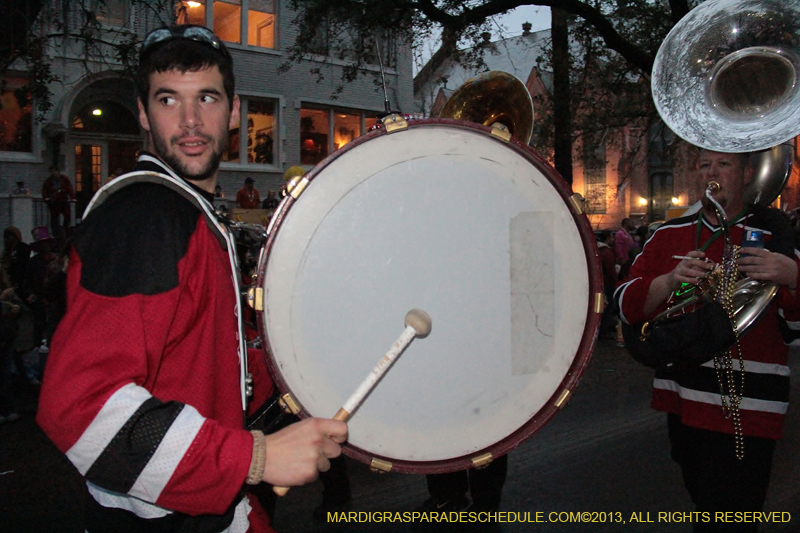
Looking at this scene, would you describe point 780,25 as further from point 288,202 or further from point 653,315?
point 288,202

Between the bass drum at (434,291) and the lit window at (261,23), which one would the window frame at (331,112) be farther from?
the bass drum at (434,291)

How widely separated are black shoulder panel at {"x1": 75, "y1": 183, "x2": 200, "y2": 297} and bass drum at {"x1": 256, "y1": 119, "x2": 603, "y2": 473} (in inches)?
10.6

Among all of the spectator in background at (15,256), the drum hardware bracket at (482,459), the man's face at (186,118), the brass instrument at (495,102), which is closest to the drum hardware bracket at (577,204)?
the drum hardware bracket at (482,459)

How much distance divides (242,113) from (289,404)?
668 inches

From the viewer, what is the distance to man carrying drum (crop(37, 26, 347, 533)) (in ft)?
4.09

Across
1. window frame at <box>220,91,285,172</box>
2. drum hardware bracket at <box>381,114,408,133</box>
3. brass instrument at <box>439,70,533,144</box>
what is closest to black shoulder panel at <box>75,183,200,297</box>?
drum hardware bracket at <box>381,114,408,133</box>

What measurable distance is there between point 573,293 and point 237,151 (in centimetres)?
1673

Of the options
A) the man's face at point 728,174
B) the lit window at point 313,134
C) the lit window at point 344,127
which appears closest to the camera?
the man's face at point 728,174

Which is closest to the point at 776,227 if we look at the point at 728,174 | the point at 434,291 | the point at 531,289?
the point at 728,174

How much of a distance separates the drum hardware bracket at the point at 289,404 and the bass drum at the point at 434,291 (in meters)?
0.01

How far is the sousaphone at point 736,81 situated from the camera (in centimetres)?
270

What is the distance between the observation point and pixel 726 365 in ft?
8.88

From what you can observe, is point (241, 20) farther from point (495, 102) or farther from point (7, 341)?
point (495, 102)

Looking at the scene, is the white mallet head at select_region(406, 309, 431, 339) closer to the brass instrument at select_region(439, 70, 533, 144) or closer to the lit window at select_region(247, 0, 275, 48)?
the brass instrument at select_region(439, 70, 533, 144)
